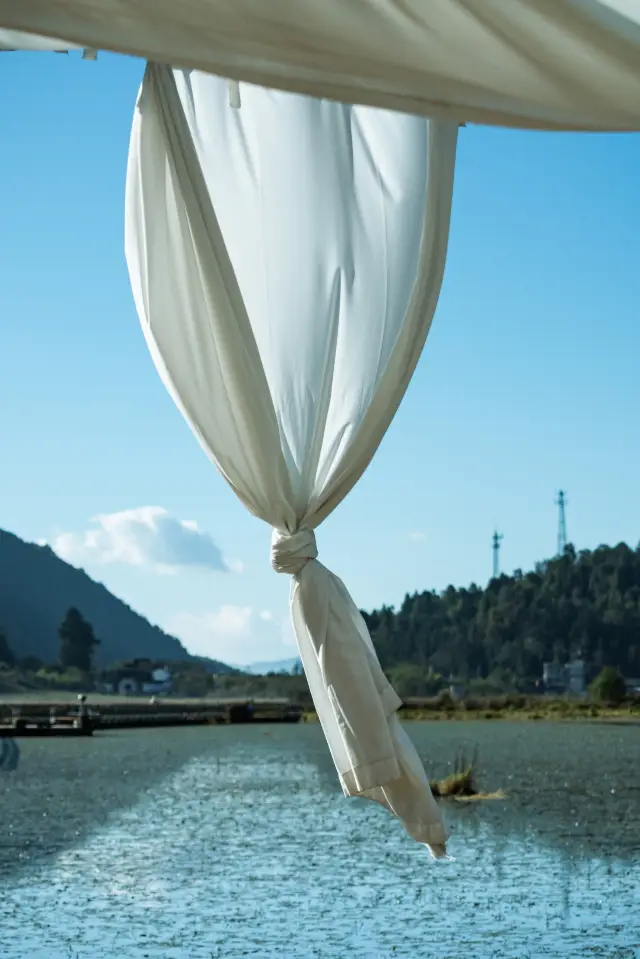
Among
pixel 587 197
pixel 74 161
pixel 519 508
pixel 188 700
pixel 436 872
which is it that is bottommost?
Result: pixel 436 872

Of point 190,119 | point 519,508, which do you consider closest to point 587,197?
point 519,508

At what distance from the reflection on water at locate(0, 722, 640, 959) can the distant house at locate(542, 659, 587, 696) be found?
1272 mm

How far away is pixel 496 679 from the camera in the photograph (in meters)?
23.7

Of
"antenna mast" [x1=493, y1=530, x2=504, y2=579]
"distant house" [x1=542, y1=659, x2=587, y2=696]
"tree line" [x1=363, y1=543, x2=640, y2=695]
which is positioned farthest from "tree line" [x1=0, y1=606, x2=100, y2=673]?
"distant house" [x1=542, y1=659, x2=587, y2=696]

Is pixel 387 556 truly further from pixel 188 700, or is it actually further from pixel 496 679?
pixel 496 679

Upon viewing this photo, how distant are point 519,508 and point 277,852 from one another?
2714 centimetres

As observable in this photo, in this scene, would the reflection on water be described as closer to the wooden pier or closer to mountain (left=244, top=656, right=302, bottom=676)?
mountain (left=244, top=656, right=302, bottom=676)

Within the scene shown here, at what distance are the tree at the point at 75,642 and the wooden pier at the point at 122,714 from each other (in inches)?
50.7

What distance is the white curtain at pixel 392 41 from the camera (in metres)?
1.53

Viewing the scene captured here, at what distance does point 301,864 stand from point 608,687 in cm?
955

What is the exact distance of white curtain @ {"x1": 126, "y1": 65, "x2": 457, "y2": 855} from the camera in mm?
1854

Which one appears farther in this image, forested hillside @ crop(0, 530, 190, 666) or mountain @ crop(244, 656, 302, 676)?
forested hillside @ crop(0, 530, 190, 666)

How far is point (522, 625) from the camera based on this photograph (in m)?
24.5

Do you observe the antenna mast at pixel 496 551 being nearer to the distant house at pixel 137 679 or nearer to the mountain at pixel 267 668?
the mountain at pixel 267 668
